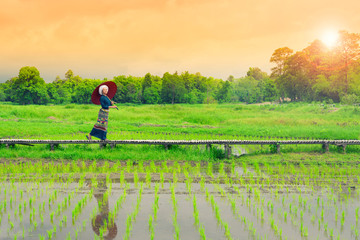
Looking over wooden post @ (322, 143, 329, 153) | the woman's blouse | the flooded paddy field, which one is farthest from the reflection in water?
wooden post @ (322, 143, 329, 153)

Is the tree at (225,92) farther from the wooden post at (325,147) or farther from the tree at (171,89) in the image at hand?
the wooden post at (325,147)

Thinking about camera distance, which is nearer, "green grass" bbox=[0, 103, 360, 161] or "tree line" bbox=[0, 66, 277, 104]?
"green grass" bbox=[0, 103, 360, 161]

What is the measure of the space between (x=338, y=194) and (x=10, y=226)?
6809 mm

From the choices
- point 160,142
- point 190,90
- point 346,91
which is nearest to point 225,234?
point 160,142

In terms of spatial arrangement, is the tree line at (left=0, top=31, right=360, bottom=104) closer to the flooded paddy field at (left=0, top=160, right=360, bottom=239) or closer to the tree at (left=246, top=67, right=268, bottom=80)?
the tree at (left=246, top=67, right=268, bottom=80)

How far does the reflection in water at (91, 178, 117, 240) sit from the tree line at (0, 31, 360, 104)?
1275 inches

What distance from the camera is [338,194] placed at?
26.8 feet

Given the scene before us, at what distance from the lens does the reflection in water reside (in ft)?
18.7

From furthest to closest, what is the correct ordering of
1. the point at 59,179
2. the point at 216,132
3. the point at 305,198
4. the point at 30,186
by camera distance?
the point at 216,132 → the point at 59,179 → the point at 30,186 → the point at 305,198

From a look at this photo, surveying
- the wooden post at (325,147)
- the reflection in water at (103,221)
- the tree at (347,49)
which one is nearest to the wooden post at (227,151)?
the wooden post at (325,147)

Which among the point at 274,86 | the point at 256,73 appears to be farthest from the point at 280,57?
the point at 256,73

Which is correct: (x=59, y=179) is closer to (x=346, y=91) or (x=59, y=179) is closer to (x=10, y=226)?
(x=10, y=226)

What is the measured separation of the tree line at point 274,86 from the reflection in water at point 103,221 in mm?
32393

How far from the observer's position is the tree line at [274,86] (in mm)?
40656
